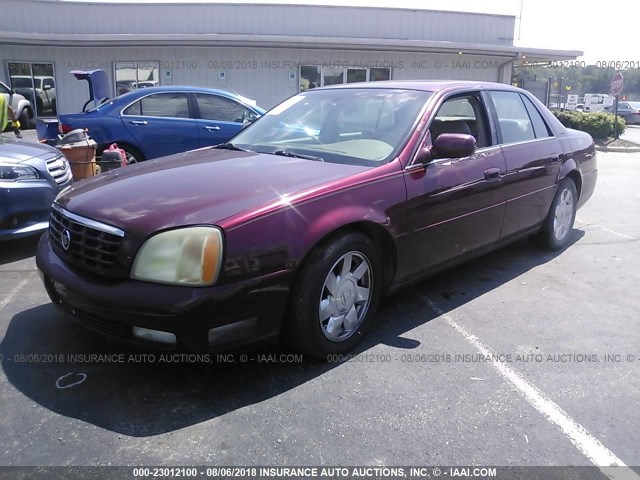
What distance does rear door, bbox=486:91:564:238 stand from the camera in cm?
451

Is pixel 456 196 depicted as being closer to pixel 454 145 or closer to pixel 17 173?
pixel 454 145

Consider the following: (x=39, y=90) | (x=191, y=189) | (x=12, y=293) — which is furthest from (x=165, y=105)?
(x=39, y=90)

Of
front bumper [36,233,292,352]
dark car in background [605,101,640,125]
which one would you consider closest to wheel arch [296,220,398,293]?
front bumper [36,233,292,352]

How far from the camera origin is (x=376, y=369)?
3180 mm

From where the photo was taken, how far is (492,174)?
4.20 metres

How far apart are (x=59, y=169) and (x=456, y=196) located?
384 centimetres

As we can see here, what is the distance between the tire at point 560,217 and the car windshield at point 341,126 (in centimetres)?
207

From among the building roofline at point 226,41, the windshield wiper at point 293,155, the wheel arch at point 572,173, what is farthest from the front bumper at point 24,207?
the building roofline at point 226,41

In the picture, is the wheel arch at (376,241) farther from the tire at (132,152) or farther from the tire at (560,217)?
the tire at (132,152)

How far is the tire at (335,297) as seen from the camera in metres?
2.96

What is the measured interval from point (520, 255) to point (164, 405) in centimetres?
390

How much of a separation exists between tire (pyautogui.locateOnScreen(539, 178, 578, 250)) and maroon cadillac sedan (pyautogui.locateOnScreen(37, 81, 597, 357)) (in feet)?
1.87

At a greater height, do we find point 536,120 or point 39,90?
point 536,120

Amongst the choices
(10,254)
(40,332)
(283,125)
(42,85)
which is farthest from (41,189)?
(42,85)
